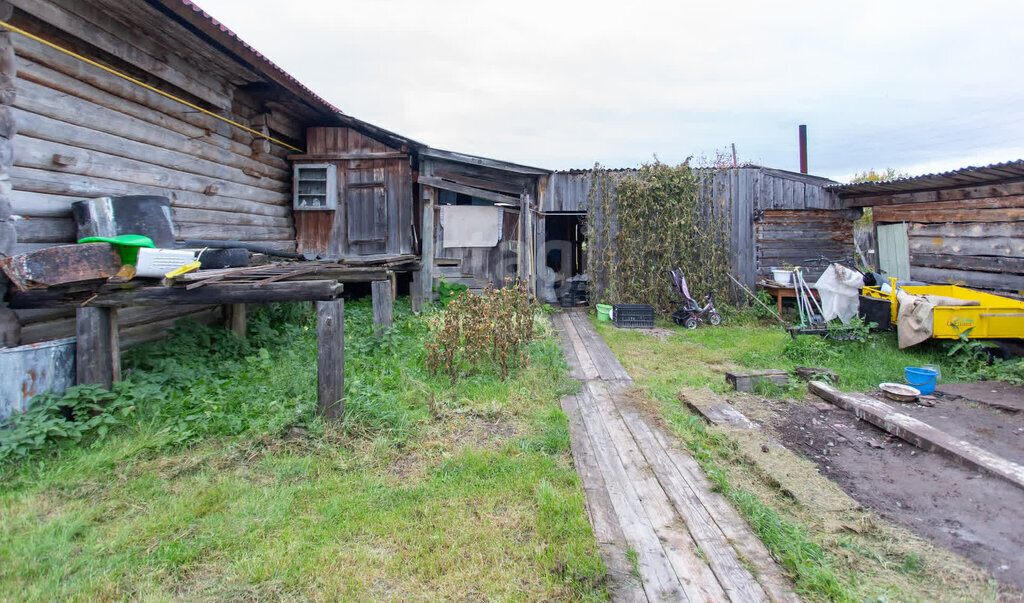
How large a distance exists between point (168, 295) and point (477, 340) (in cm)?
295

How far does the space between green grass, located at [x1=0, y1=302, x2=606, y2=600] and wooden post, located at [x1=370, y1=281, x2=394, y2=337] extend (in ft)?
5.18

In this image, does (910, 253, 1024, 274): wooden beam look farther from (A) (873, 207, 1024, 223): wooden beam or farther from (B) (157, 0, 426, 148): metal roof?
(B) (157, 0, 426, 148): metal roof

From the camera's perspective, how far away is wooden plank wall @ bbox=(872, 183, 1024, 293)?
7211 mm

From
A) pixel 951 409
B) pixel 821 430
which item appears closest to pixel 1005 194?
pixel 951 409

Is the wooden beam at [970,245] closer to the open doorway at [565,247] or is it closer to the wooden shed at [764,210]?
the wooden shed at [764,210]

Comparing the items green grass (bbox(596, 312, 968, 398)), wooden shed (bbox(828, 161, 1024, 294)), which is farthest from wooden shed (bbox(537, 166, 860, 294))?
green grass (bbox(596, 312, 968, 398))

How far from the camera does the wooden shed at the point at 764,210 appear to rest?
10875 millimetres

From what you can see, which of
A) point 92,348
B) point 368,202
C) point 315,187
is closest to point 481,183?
point 368,202

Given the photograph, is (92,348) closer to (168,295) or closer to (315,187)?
(168,295)

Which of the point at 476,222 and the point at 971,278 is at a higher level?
the point at 476,222

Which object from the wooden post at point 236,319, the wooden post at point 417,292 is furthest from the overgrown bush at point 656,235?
the wooden post at point 236,319

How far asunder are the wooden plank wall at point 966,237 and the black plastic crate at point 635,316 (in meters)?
4.79

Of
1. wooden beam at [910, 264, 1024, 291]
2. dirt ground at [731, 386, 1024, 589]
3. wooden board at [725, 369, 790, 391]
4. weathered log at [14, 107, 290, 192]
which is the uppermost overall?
weathered log at [14, 107, 290, 192]

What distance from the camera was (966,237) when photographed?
26.2ft
